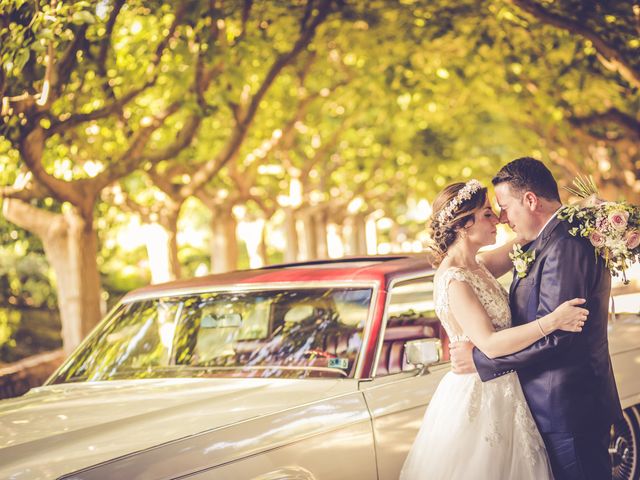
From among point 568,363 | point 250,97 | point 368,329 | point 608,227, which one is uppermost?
point 250,97

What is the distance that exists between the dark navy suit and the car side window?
1.01 meters

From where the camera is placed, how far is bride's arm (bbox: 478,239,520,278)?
4590 mm

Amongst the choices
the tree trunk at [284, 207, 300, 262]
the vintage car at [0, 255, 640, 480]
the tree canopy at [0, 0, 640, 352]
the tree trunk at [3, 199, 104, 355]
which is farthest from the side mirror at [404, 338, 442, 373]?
the tree trunk at [284, 207, 300, 262]

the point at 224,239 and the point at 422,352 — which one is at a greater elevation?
the point at 224,239

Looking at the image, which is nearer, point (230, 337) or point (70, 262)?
point (230, 337)

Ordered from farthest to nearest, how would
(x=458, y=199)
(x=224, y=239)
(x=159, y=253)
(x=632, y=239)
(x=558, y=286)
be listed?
(x=224, y=239)
(x=159, y=253)
(x=458, y=199)
(x=632, y=239)
(x=558, y=286)

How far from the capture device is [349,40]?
1430 centimetres

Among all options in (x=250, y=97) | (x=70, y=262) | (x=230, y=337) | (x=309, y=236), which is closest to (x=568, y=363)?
(x=230, y=337)

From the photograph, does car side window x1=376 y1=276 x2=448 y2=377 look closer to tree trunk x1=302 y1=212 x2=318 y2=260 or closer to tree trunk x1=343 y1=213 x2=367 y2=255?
tree trunk x1=302 y1=212 x2=318 y2=260

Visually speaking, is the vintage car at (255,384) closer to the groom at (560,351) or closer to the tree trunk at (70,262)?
the groom at (560,351)

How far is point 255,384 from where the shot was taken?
459 centimetres

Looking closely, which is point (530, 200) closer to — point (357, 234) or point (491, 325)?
point (491, 325)

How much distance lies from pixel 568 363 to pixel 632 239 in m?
0.57

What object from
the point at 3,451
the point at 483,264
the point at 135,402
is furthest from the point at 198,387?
the point at 483,264
